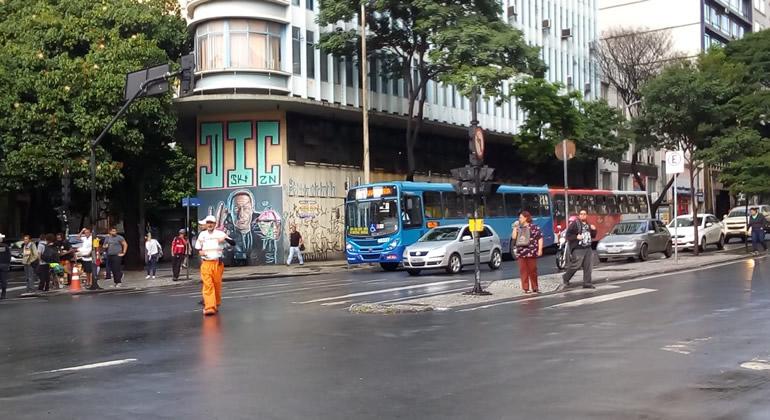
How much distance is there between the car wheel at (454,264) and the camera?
24328 mm

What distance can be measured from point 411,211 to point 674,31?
49.0 m

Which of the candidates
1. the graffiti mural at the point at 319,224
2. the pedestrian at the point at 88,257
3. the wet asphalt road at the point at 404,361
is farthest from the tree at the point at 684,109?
the pedestrian at the point at 88,257

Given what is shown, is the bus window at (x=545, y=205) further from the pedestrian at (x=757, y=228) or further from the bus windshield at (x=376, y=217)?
the bus windshield at (x=376, y=217)

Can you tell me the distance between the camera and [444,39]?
32656 mm

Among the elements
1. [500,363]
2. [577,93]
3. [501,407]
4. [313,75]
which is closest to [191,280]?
[313,75]

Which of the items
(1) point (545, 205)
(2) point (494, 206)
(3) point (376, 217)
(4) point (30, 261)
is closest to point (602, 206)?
(1) point (545, 205)

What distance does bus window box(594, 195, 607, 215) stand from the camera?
4222 cm

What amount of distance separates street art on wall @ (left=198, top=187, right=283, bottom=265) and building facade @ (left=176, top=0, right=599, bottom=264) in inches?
1.8

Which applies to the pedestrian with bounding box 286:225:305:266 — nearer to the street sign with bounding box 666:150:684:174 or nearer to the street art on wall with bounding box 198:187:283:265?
the street art on wall with bounding box 198:187:283:265

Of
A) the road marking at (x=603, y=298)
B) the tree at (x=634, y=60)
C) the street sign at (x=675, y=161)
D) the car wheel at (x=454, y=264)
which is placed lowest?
the road marking at (x=603, y=298)

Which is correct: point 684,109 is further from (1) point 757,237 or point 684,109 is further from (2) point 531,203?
(2) point 531,203

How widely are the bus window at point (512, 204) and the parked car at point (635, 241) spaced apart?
5961 mm

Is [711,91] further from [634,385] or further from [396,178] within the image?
[634,385]

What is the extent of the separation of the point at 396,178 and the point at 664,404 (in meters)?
36.8
